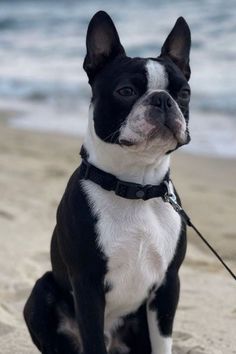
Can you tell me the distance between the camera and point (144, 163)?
3232mm

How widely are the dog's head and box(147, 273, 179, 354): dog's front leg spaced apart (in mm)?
557

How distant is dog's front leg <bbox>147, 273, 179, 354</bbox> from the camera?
10.9 feet

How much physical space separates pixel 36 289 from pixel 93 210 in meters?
0.57

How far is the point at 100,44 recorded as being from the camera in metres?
3.39

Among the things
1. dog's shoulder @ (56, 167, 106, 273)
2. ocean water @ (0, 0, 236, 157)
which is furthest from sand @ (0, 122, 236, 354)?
dog's shoulder @ (56, 167, 106, 273)

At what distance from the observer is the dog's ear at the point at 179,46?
3.47 meters

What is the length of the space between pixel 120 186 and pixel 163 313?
57 centimetres

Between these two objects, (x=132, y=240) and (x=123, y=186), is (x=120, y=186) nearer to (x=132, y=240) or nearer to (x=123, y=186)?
(x=123, y=186)

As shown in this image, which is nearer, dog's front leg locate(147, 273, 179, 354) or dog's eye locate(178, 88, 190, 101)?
dog's eye locate(178, 88, 190, 101)

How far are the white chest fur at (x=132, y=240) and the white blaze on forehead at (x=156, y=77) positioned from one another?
444 mm

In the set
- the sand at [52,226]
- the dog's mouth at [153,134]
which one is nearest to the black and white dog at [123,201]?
the dog's mouth at [153,134]

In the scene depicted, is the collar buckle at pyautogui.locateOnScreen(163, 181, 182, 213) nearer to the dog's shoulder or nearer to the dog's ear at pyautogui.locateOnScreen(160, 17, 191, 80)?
the dog's shoulder

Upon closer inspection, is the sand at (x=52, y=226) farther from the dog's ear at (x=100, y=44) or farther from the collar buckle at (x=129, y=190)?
the dog's ear at (x=100, y=44)

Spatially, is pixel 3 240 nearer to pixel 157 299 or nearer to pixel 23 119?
pixel 157 299
